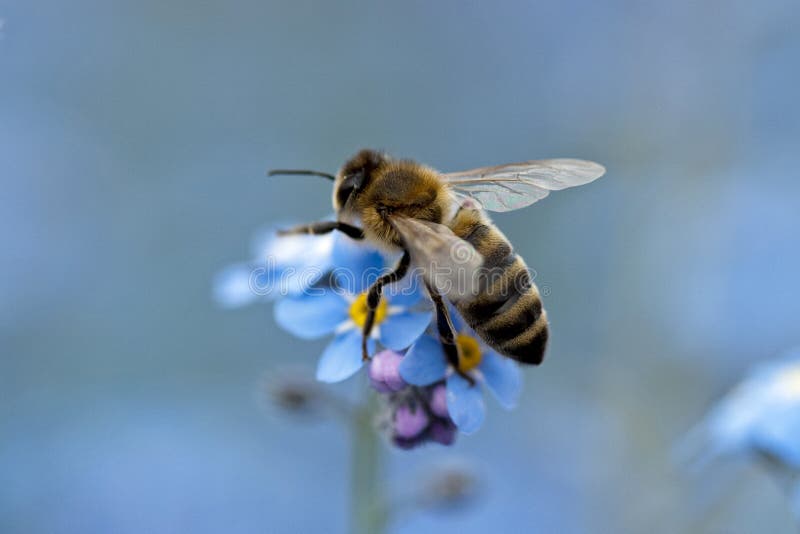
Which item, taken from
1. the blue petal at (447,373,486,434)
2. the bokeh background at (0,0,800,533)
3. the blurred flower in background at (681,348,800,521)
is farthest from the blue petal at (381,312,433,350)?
the bokeh background at (0,0,800,533)

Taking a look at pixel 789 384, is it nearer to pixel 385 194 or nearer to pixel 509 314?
pixel 509 314

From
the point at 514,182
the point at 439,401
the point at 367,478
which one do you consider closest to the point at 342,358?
the point at 439,401

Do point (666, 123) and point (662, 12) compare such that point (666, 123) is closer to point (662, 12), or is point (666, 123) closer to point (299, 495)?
point (662, 12)

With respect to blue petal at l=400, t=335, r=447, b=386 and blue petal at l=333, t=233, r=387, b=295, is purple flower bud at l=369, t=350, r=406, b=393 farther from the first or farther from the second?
blue petal at l=333, t=233, r=387, b=295

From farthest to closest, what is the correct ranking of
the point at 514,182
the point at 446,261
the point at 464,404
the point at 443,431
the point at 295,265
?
1. the point at 514,182
2. the point at 295,265
3. the point at 443,431
4. the point at 464,404
5. the point at 446,261

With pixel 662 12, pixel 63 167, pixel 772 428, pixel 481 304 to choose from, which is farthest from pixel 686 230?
pixel 63 167

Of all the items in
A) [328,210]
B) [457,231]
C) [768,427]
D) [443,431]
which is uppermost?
[457,231]
